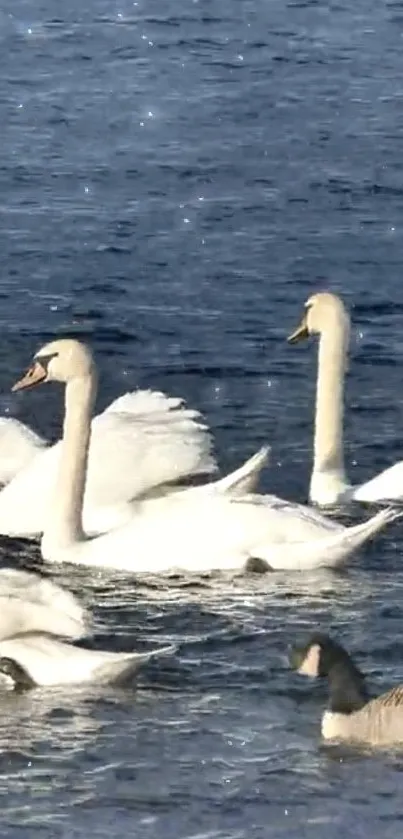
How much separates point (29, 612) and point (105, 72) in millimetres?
13443

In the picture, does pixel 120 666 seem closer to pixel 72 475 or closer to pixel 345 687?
pixel 345 687

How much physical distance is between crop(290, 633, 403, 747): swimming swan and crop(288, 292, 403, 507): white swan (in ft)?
9.98

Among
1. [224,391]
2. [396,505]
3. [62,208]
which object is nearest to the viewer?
[396,505]

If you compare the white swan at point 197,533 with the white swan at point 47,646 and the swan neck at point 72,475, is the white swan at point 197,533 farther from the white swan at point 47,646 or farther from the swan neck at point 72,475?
the white swan at point 47,646

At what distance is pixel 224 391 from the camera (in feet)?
52.1

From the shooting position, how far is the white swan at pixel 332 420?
14008mm

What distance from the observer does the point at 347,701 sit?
34.9 feet

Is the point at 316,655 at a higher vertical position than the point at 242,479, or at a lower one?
higher

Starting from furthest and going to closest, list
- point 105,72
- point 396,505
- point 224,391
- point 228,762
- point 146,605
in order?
point 105,72 < point 224,391 < point 396,505 < point 146,605 < point 228,762

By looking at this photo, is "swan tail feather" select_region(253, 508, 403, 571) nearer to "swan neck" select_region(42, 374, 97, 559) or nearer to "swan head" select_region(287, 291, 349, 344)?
"swan neck" select_region(42, 374, 97, 559)

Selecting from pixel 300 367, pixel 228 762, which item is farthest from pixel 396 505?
pixel 228 762

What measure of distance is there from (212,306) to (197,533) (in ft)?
15.6

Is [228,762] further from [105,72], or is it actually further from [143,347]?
[105,72]

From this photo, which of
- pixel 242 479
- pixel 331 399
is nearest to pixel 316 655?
pixel 242 479
